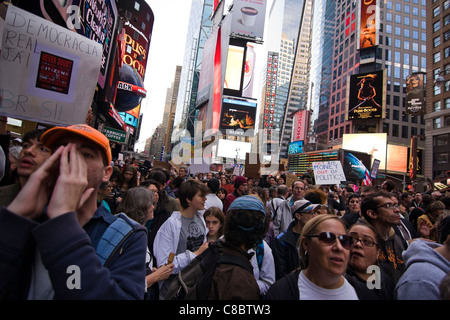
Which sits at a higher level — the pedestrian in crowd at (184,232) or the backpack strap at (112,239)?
the backpack strap at (112,239)

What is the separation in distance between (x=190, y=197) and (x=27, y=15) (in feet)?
10.4

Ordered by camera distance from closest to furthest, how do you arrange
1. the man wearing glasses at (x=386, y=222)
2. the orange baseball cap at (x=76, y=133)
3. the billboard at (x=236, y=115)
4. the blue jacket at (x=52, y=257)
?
the blue jacket at (x=52, y=257)
the orange baseball cap at (x=76, y=133)
the man wearing glasses at (x=386, y=222)
the billboard at (x=236, y=115)

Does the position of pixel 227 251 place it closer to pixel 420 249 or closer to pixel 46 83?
pixel 420 249

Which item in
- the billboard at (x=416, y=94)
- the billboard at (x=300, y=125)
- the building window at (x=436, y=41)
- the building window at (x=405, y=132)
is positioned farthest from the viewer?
the billboard at (x=300, y=125)

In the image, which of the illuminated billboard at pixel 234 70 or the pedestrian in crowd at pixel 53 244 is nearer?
the pedestrian in crowd at pixel 53 244

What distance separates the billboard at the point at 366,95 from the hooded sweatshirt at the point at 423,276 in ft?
184

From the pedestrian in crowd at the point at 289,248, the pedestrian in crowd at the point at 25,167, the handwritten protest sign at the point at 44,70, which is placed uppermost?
the handwritten protest sign at the point at 44,70

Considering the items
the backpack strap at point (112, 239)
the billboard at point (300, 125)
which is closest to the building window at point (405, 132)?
the billboard at point (300, 125)

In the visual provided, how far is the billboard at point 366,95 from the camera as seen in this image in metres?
48.1

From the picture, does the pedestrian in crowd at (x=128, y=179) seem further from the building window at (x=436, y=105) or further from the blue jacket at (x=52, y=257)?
the building window at (x=436, y=105)

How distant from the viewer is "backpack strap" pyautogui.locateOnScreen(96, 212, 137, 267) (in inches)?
48.7

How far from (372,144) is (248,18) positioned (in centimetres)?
4682

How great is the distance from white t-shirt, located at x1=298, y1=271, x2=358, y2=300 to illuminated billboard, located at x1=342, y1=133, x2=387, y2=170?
49885mm

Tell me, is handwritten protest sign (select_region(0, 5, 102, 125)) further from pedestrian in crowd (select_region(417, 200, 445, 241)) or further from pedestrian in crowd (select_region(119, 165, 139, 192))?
pedestrian in crowd (select_region(417, 200, 445, 241))
